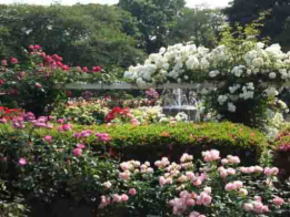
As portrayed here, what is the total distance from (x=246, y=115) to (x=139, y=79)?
67.1 inches

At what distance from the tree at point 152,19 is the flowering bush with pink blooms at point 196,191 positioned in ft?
130

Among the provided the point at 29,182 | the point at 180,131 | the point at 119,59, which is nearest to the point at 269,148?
the point at 180,131

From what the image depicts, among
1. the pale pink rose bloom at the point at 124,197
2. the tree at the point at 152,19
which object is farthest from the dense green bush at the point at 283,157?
the tree at the point at 152,19

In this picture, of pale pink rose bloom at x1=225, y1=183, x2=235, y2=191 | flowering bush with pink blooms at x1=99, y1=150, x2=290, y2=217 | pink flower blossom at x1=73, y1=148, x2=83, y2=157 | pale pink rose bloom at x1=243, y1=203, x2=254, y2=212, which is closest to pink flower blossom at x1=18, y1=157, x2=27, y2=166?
pink flower blossom at x1=73, y1=148, x2=83, y2=157

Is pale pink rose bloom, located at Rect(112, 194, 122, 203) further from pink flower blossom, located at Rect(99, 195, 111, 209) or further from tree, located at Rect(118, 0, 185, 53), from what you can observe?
tree, located at Rect(118, 0, 185, 53)

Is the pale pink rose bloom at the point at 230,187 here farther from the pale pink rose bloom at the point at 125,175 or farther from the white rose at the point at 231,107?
the white rose at the point at 231,107

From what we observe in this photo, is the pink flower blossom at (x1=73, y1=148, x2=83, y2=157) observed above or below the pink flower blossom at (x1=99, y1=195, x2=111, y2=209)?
above

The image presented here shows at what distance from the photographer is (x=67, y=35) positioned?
32.1 m

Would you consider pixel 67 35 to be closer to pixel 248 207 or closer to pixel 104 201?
pixel 104 201

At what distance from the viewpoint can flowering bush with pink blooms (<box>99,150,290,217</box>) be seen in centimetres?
415

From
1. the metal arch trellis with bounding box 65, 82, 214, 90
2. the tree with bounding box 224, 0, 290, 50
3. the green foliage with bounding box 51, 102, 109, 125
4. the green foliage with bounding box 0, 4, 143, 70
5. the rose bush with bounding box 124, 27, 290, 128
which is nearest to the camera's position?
the rose bush with bounding box 124, 27, 290, 128

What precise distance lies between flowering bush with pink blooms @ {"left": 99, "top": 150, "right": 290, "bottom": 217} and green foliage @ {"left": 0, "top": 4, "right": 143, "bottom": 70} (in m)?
26.3

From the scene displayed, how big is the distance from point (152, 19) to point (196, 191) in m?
43.1

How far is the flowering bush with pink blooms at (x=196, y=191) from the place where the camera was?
415cm
